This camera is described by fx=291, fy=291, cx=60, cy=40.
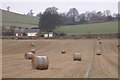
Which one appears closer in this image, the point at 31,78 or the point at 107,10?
the point at 31,78

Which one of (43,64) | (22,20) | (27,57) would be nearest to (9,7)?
(22,20)

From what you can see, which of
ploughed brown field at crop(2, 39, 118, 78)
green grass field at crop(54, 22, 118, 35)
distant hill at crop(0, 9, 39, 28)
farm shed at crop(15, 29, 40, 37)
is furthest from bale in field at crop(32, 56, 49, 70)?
distant hill at crop(0, 9, 39, 28)

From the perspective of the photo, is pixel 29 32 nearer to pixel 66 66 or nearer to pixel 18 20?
pixel 18 20

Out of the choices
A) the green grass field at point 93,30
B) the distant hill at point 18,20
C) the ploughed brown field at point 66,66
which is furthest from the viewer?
the distant hill at point 18,20

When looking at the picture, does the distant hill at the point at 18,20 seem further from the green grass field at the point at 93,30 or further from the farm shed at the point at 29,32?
the green grass field at the point at 93,30

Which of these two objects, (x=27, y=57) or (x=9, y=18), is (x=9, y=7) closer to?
(x=9, y=18)

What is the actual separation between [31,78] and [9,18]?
11263 centimetres

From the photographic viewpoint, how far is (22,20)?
133 meters

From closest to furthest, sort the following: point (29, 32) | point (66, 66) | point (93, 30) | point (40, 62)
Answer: point (40, 62) < point (66, 66) < point (93, 30) < point (29, 32)

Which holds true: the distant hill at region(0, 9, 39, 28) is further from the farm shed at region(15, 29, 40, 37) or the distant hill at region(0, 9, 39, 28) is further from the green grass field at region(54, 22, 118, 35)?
the green grass field at region(54, 22, 118, 35)

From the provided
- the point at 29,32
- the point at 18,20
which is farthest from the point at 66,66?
the point at 18,20

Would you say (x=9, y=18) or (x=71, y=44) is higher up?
(x=9, y=18)

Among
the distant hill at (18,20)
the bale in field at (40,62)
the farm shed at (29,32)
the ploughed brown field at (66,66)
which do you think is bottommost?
the ploughed brown field at (66,66)

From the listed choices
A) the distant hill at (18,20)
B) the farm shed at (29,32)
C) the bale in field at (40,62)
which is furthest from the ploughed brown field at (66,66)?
the distant hill at (18,20)
